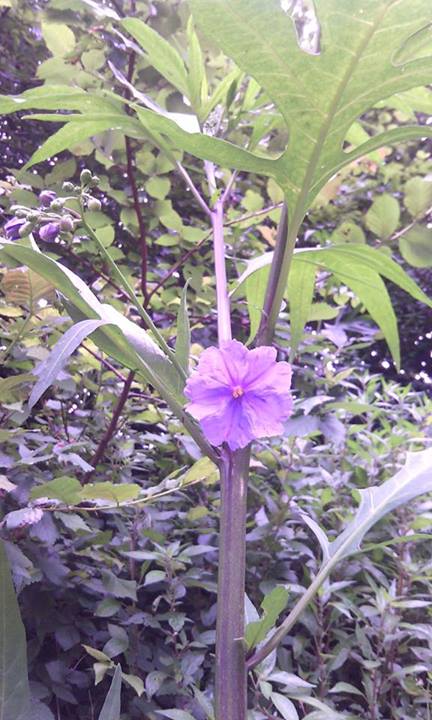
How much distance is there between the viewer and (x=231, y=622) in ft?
1.47

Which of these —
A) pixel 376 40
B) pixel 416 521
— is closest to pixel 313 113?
pixel 376 40

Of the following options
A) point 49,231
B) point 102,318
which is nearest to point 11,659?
point 102,318

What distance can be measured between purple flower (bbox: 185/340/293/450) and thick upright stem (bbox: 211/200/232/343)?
0.03 m

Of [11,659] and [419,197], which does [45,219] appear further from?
[419,197]

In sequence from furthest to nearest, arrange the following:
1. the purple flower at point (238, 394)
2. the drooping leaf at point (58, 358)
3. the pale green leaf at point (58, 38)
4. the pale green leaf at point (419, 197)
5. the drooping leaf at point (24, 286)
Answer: the pale green leaf at point (58, 38), the pale green leaf at point (419, 197), the drooping leaf at point (24, 286), the purple flower at point (238, 394), the drooping leaf at point (58, 358)

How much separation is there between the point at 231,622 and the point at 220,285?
322mm

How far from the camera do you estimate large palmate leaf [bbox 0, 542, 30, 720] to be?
0.45 metres

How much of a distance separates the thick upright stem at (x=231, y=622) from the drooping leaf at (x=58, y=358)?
18 centimetres

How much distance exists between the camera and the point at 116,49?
112 cm

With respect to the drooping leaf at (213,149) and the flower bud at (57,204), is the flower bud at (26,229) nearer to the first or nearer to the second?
the flower bud at (57,204)

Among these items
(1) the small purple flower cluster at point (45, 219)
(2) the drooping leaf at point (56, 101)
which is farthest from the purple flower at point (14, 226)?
(2) the drooping leaf at point (56, 101)

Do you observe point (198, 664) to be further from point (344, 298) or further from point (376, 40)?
point (344, 298)

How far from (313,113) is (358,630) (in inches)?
29.9

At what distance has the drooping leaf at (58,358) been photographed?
1.31 ft
